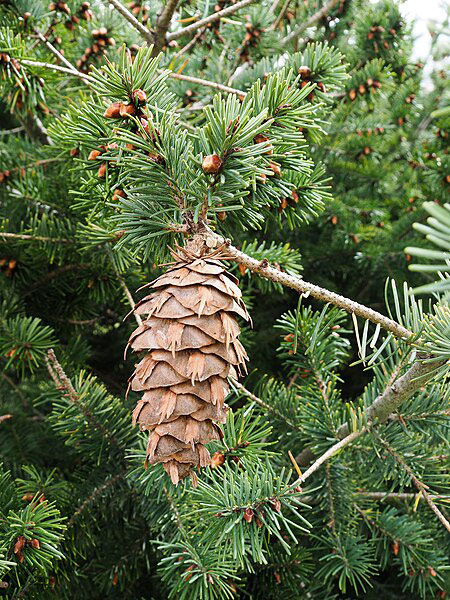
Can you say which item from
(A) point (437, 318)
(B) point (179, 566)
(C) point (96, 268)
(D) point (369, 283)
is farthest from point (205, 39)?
(B) point (179, 566)

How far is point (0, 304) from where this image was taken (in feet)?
2.83

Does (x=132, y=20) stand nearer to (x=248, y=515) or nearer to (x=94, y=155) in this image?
(x=94, y=155)

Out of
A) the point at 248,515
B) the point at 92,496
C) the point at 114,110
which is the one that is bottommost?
the point at 92,496

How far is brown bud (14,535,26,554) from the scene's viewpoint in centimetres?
58

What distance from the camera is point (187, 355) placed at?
0.45 m

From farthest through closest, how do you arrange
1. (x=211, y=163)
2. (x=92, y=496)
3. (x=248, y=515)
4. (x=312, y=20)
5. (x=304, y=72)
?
(x=312, y=20), (x=92, y=496), (x=304, y=72), (x=248, y=515), (x=211, y=163)

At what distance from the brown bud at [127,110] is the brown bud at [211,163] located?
108mm

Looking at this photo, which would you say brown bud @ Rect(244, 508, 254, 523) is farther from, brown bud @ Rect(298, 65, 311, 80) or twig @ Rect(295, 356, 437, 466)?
brown bud @ Rect(298, 65, 311, 80)

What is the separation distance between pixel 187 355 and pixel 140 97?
0.80ft

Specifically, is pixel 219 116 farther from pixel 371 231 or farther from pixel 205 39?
pixel 371 231

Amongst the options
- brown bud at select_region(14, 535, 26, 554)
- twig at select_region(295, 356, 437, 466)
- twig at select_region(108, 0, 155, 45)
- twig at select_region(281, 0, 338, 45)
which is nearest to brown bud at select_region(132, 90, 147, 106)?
twig at select_region(108, 0, 155, 45)

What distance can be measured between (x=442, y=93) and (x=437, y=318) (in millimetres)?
1314

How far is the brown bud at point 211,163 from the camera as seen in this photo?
16.7 inches

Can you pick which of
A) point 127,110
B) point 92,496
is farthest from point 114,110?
point 92,496
